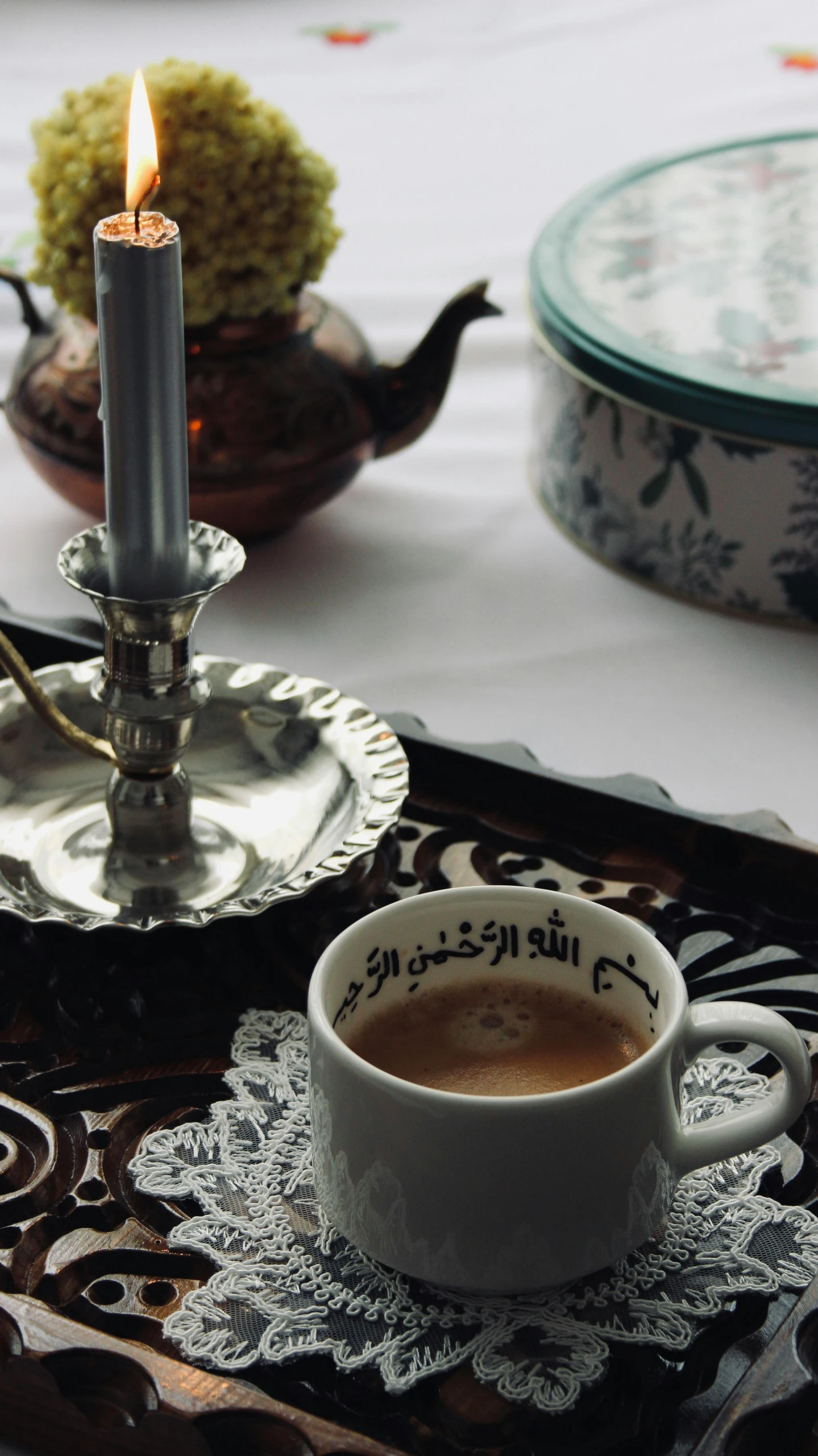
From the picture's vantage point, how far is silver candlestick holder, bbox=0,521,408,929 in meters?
0.44

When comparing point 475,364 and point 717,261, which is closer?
point 717,261

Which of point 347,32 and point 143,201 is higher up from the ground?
point 143,201

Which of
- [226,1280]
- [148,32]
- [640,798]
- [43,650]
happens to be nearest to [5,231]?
[148,32]

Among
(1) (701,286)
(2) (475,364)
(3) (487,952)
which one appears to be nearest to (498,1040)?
(3) (487,952)

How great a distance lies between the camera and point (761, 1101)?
1.21 ft

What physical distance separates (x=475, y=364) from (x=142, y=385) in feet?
2.14

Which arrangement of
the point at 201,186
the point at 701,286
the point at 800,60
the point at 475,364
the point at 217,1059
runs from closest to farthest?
the point at 217,1059
the point at 201,186
the point at 701,286
the point at 475,364
the point at 800,60

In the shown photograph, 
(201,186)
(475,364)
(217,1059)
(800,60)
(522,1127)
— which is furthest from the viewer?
(800,60)

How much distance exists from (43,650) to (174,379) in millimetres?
227

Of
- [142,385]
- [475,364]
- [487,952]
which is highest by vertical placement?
[142,385]

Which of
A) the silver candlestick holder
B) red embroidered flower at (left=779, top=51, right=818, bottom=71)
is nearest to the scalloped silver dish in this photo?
the silver candlestick holder

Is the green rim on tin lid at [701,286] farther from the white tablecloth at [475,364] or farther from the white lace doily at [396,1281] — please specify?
the white lace doily at [396,1281]

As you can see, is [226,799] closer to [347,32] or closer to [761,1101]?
[761,1101]

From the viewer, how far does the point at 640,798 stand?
1.69ft
